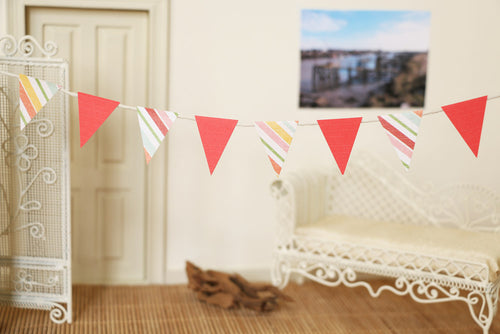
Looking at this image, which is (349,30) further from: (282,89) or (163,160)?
(163,160)

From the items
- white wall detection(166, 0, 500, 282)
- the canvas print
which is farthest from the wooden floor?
the canvas print

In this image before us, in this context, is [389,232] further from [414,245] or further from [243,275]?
[243,275]

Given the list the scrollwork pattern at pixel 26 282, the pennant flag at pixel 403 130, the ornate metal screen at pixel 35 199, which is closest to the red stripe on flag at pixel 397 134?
the pennant flag at pixel 403 130

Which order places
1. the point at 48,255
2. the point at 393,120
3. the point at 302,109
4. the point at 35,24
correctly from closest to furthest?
the point at 393,120, the point at 48,255, the point at 35,24, the point at 302,109

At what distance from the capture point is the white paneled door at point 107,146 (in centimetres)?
Answer: 365

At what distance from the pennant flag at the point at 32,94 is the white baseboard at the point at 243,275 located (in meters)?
1.60

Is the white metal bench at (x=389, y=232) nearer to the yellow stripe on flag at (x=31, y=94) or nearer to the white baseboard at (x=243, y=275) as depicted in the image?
the white baseboard at (x=243, y=275)

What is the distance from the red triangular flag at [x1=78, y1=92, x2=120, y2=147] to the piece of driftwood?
4.51ft

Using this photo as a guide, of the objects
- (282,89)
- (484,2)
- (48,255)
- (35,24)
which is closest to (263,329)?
(48,255)

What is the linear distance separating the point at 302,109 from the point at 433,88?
0.94 metres

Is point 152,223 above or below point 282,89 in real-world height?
below

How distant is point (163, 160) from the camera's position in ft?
12.2

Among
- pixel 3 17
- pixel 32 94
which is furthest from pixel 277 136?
pixel 3 17

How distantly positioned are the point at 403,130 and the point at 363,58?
1423mm
